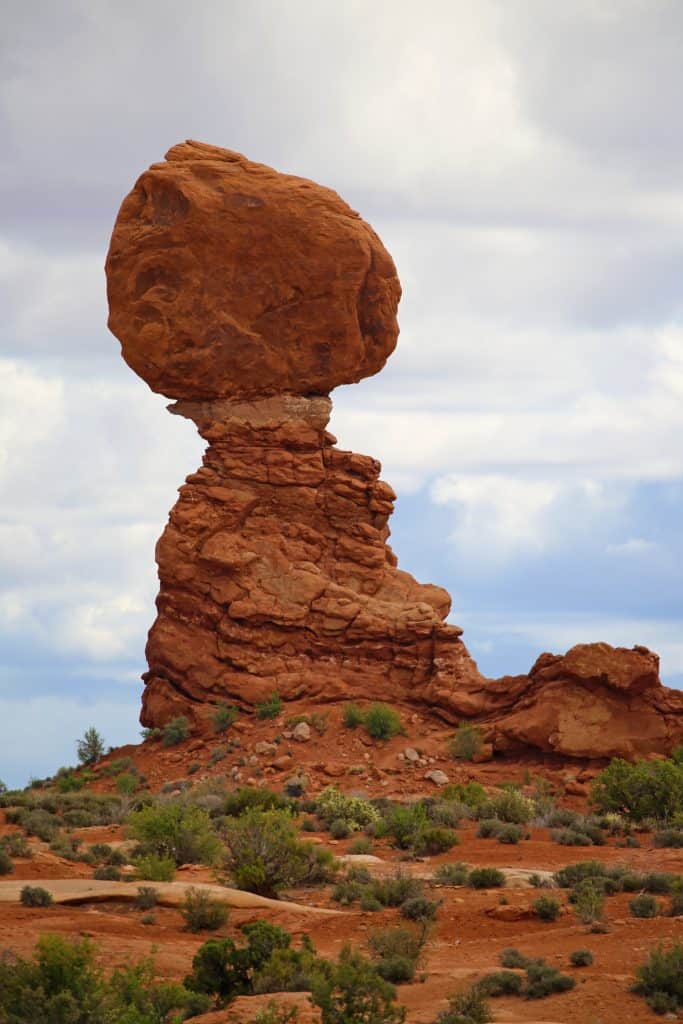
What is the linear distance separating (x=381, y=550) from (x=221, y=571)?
3978mm

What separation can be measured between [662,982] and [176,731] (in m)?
21.6

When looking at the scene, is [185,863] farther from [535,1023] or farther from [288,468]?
[288,468]

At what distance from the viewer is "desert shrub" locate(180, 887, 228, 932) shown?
1669 centimetres

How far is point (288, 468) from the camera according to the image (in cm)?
3466

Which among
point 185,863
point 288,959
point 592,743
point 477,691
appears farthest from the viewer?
point 477,691

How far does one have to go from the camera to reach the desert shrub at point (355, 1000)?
1104 centimetres

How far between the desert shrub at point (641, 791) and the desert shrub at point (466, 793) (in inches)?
86.5

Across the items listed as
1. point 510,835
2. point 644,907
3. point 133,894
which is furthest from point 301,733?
point 644,907

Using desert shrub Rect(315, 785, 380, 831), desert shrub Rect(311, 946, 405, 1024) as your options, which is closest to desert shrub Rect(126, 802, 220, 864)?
desert shrub Rect(315, 785, 380, 831)

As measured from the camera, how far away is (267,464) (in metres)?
34.7

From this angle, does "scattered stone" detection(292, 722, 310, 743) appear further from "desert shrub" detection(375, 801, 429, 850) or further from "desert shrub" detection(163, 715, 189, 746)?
"desert shrub" detection(375, 801, 429, 850)

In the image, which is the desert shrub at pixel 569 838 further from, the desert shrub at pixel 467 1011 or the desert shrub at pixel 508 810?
the desert shrub at pixel 467 1011

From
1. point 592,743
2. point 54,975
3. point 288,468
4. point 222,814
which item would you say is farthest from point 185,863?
point 288,468

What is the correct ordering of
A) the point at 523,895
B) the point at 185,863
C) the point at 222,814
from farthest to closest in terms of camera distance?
the point at 222,814
the point at 185,863
the point at 523,895
